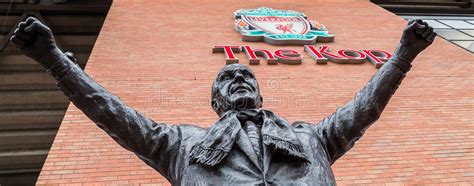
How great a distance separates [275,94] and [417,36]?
4.75m

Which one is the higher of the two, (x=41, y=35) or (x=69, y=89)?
(x=41, y=35)

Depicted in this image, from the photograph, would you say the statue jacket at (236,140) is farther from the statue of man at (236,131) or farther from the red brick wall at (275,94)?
the red brick wall at (275,94)

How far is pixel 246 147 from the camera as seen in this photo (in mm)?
2182

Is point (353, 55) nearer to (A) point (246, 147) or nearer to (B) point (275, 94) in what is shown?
(B) point (275, 94)

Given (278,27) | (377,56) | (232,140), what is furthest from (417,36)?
(278,27)

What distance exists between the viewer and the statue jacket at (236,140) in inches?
83.4

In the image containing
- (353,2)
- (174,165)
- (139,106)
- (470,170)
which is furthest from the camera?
(353,2)

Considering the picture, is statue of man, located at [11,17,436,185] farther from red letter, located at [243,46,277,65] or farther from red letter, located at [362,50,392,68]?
red letter, located at [362,50,392,68]

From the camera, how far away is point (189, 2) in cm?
1167

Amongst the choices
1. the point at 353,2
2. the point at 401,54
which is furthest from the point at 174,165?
the point at 353,2

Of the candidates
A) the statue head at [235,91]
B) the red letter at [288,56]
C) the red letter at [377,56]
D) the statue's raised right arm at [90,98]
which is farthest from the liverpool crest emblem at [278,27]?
the statue's raised right arm at [90,98]

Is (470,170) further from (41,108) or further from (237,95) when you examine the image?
(41,108)

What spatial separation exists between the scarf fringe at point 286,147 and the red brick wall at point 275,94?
330cm

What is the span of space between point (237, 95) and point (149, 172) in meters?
3.09
